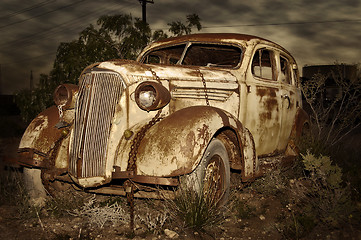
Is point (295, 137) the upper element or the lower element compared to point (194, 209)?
upper

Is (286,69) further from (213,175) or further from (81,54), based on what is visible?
(81,54)

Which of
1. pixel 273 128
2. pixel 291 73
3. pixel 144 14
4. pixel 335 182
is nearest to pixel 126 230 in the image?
pixel 335 182

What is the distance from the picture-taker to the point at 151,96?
3527 millimetres

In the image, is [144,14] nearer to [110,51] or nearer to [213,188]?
[110,51]

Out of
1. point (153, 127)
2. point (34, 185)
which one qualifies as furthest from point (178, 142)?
point (34, 185)

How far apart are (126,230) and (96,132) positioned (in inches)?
41.6

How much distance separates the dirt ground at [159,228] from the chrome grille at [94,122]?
69cm

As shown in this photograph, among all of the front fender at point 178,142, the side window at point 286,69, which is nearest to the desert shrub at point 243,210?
the front fender at point 178,142

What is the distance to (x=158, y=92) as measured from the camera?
337 centimetres

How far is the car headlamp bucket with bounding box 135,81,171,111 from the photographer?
3.37 metres

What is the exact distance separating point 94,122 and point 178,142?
831 millimetres

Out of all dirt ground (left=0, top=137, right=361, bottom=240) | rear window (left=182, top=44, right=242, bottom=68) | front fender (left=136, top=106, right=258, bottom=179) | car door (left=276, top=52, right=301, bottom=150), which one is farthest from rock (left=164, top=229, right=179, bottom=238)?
car door (left=276, top=52, right=301, bottom=150)

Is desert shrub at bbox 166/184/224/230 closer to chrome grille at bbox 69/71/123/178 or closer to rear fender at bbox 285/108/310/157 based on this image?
chrome grille at bbox 69/71/123/178

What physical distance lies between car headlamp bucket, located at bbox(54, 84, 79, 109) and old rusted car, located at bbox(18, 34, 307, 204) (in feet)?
0.04
